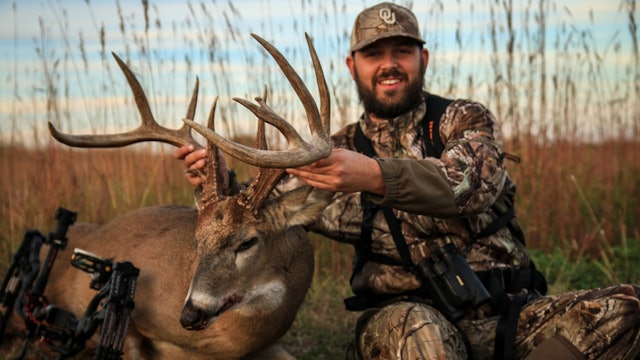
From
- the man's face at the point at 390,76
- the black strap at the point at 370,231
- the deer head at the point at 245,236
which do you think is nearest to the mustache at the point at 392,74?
the man's face at the point at 390,76

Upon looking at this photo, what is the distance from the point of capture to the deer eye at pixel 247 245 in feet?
12.7

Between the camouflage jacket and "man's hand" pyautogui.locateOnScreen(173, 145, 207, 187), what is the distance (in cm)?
81

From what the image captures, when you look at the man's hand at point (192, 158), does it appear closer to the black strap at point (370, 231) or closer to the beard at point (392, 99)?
the black strap at point (370, 231)

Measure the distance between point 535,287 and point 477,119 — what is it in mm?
1060

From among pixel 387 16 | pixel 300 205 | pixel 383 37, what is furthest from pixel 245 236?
pixel 387 16

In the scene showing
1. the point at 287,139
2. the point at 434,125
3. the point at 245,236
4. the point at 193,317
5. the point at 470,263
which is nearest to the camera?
the point at 287,139

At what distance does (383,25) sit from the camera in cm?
460

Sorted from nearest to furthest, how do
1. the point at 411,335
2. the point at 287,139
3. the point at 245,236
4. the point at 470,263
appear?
the point at 287,139, the point at 411,335, the point at 245,236, the point at 470,263

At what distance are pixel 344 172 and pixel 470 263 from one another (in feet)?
4.47

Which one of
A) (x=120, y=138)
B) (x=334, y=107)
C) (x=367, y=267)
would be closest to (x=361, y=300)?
(x=367, y=267)

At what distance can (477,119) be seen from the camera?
4.24m

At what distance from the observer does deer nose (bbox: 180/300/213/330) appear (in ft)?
11.1

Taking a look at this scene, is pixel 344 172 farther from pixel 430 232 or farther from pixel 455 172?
pixel 430 232

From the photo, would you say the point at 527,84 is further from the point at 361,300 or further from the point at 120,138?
the point at 120,138
